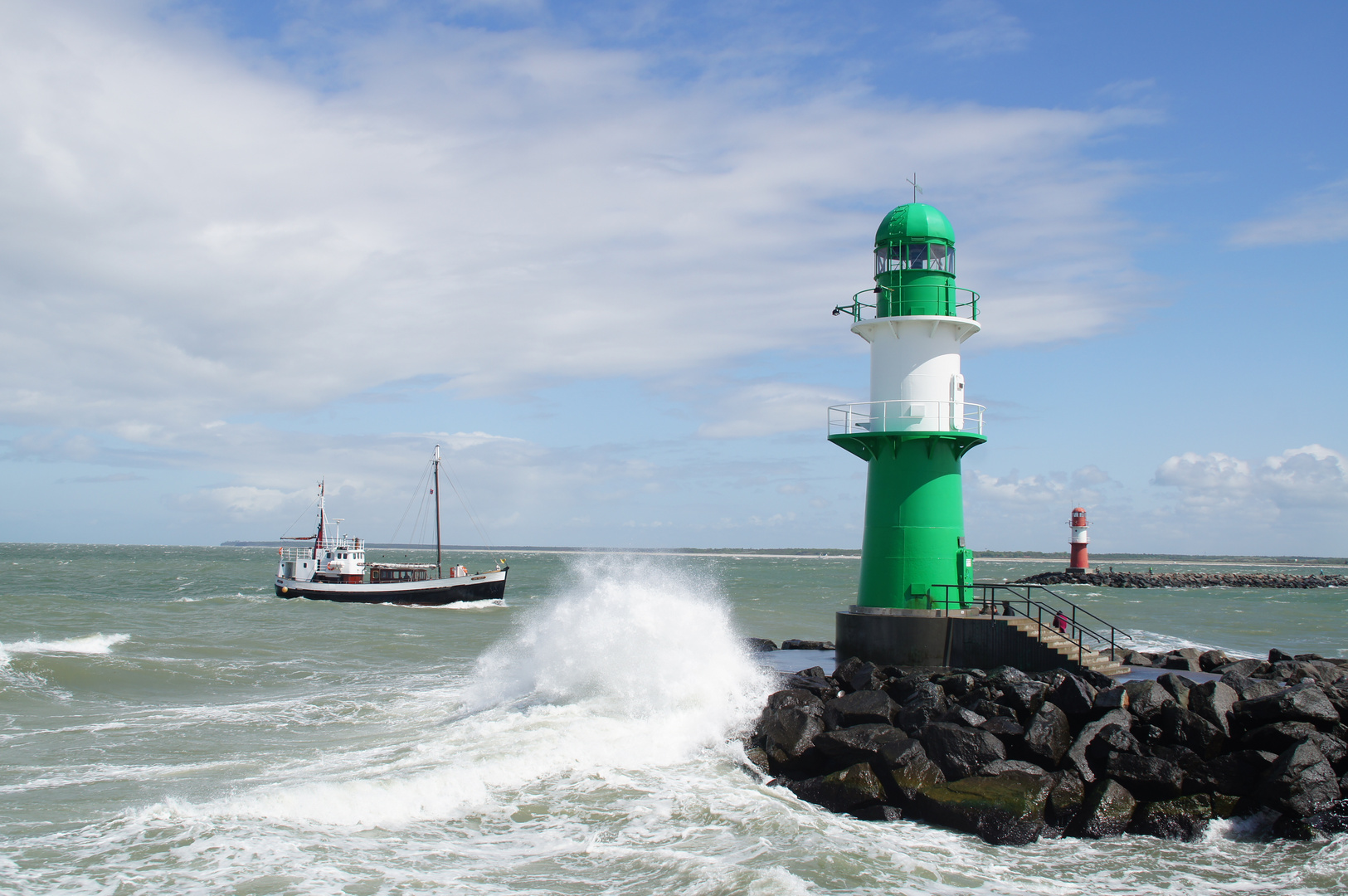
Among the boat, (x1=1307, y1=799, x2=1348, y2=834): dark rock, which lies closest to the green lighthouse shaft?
(x1=1307, y1=799, x2=1348, y2=834): dark rock

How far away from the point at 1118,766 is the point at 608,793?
488 centimetres

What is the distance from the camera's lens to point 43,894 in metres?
6.98

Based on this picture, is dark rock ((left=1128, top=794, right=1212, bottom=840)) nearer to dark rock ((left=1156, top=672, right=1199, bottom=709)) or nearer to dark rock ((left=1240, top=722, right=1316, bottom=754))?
dark rock ((left=1240, top=722, right=1316, bottom=754))

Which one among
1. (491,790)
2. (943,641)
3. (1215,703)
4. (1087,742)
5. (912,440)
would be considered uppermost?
(912,440)

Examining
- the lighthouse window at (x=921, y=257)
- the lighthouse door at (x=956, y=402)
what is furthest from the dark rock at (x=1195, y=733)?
the lighthouse window at (x=921, y=257)

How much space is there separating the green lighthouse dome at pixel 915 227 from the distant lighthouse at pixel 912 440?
2 cm

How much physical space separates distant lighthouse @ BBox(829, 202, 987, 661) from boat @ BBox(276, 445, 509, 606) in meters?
32.0

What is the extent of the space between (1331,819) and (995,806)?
288 cm

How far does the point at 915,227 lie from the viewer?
515 inches

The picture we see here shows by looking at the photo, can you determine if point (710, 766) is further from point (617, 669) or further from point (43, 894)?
point (43, 894)

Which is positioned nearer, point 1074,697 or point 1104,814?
point 1104,814

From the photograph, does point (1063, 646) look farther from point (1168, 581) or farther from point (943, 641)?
point (1168, 581)

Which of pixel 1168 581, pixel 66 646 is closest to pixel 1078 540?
pixel 1168 581

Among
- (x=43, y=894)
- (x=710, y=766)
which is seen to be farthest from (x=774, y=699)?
(x=43, y=894)
